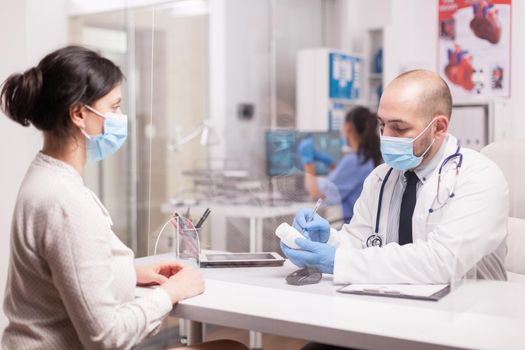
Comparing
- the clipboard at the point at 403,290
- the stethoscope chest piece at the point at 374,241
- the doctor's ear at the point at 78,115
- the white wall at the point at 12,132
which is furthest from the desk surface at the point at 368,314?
the white wall at the point at 12,132

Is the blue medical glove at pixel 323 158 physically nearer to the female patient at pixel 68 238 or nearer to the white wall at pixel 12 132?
the white wall at pixel 12 132

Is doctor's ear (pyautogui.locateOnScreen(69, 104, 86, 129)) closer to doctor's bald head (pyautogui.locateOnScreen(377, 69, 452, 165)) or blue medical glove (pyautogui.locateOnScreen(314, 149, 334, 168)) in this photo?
doctor's bald head (pyautogui.locateOnScreen(377, 69, 452, 165))

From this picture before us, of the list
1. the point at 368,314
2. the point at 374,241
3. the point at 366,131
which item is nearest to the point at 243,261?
the point at 374,241

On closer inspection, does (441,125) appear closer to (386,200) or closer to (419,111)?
(419,111)

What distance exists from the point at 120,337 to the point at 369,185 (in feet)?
2.96

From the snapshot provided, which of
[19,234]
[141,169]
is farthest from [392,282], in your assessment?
[141,169]

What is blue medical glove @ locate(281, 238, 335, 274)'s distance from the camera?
1.62 m

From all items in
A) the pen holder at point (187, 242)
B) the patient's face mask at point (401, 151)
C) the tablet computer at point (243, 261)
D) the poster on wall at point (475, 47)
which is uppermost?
the poster on wall at point (475, 47)

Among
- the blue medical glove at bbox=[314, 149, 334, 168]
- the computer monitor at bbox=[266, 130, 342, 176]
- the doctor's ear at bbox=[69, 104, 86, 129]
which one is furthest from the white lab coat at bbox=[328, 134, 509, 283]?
the blue medical glove at bbox=[314, 149, 334, 168]

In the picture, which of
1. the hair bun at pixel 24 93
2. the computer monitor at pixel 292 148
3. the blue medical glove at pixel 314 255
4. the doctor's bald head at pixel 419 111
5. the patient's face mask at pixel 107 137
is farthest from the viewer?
the computer monitor at pixel 292 148

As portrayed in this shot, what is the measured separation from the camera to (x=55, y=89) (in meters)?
1.38

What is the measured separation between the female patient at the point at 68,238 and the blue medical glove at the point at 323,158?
3231 mm

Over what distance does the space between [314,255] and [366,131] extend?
6.79 ft

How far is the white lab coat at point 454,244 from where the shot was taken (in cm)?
155
